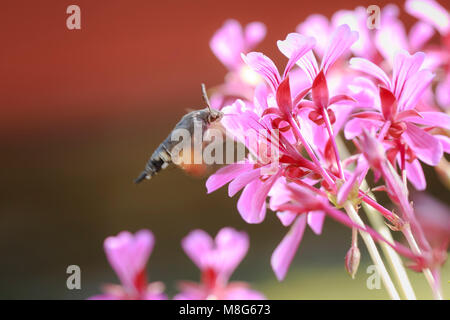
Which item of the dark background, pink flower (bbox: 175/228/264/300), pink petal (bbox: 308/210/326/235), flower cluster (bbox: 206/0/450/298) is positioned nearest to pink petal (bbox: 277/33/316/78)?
flower cluster (bbox: 206/0/450/298)

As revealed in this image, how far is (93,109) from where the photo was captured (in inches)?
58.8

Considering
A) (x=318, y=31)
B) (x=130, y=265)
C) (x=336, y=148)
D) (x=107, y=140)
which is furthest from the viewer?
(x=107, y=140)

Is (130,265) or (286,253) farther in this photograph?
(130,265)

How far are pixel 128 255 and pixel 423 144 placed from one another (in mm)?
227

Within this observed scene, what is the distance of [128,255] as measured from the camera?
41cm

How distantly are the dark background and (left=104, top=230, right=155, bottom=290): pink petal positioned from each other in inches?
27.6

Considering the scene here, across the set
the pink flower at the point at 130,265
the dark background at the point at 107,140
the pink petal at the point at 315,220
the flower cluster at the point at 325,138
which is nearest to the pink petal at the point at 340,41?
the flower cluster at the point at 325,138

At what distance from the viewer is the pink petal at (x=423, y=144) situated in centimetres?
29

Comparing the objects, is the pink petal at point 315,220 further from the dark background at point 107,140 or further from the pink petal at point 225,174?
the dark background at point 107,140

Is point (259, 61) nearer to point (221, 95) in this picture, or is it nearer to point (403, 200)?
point (403, 200)

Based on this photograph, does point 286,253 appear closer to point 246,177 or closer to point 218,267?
point 246,177

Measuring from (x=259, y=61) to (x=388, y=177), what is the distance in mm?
96

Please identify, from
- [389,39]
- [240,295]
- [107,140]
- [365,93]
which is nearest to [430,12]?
[389,39]

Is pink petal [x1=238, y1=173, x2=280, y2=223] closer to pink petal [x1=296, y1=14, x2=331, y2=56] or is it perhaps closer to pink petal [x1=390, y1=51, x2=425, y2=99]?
pink petal [x1=390, y1=51, x2=425, y2=99]
